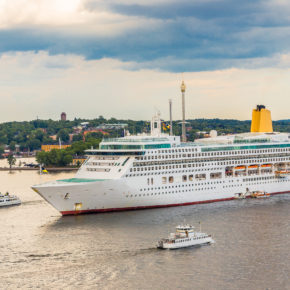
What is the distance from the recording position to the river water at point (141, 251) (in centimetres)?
3934

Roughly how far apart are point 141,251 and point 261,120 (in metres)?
43.5

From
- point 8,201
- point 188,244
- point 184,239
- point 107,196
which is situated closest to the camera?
point 184,239

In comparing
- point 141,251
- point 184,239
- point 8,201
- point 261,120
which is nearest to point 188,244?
point 184,239

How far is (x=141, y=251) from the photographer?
45.4m

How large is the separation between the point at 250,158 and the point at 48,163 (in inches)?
2994

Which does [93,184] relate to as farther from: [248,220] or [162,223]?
[248,220]

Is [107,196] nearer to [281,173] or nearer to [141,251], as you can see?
[141,251]

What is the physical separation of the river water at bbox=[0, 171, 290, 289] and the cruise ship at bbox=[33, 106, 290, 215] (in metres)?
1.60

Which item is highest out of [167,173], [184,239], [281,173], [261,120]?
[261,120]

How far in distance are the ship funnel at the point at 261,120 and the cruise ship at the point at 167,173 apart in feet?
26.2

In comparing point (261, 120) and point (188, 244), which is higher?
point (261, 120)

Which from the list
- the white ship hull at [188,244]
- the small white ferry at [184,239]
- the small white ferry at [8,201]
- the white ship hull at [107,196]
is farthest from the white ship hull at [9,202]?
the white ship hull at [188,244]

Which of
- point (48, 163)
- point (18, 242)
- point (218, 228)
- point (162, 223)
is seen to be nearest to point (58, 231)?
point (18, 242)

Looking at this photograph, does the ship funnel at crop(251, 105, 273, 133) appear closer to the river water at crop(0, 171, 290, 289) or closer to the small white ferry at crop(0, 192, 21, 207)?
the river water at crop(0, 171, 290, 289)
